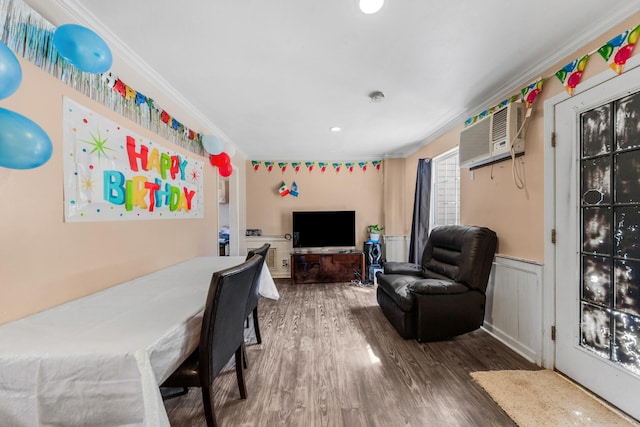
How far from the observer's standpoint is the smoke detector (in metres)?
2.27

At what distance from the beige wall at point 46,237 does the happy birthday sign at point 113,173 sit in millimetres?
50

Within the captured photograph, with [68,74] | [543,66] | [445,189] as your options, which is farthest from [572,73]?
[68,74]

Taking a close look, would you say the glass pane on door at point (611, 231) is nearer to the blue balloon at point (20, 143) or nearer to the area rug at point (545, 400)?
the area rug at point (545, 400)

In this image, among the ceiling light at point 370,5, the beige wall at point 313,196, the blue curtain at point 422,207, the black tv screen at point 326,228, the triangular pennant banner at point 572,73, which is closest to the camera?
the ceiling light at point 370,5

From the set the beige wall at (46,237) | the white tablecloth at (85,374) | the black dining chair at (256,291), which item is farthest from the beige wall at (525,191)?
the beige wall at (46,237)

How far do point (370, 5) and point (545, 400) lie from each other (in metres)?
2.51

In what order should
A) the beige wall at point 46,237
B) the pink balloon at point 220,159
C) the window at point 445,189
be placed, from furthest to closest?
the window at point 445,189, the pink balloon at point 220,159, the beige wall at point 46,237

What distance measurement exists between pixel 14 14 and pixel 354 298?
12.2 ft

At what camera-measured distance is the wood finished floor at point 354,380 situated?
1.47 m

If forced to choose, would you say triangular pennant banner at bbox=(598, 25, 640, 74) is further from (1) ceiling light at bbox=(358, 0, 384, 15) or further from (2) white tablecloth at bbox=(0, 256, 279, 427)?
(2) white tablecloth at bbox=(0, 256, 279, 427)

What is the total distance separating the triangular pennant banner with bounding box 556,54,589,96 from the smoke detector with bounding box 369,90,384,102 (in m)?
1.24

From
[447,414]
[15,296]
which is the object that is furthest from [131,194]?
[447,414]

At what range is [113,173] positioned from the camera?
1.62m

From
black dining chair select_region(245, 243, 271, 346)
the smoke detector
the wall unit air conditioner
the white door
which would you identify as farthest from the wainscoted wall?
black dining chair select_region(245, 243, 271, 346)
